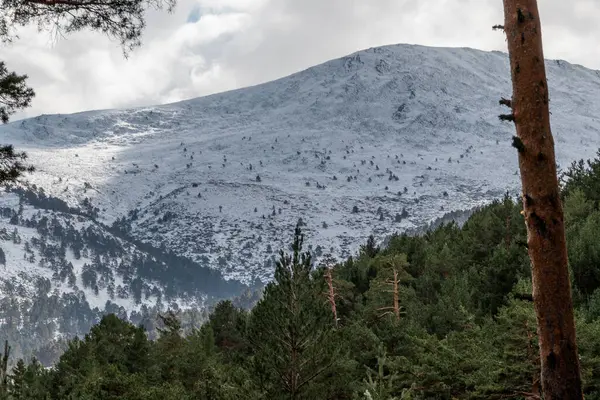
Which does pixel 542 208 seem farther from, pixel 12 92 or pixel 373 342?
pixel 373 342

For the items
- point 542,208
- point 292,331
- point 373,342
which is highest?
point 542,208

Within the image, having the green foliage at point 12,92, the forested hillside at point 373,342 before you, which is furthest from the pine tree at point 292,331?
the green foliage at point 12,92

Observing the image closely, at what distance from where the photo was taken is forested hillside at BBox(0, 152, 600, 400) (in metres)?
13.1

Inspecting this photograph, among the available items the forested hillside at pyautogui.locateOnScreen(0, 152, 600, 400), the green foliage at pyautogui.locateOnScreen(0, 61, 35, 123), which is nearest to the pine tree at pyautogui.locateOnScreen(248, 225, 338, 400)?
the forested hillside at pyautogui.locateOnScreen(0, 152, 600, 400)

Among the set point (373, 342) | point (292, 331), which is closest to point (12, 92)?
point (292, 331)

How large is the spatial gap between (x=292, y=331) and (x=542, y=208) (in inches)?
413

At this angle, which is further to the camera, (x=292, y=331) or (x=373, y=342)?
(x=373, y=342)

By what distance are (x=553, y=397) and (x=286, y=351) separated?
10505 mm

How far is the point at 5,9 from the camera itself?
10141mm

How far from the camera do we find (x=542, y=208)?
18.9 feet

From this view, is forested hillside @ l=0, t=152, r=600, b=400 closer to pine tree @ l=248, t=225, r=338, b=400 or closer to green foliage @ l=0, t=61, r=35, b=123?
pine tree @ l=248, t=225, r=338, b=400

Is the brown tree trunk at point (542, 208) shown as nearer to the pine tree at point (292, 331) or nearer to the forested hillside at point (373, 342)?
the forested hillside at point (373, 342)

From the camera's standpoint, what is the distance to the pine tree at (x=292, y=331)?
15297mm

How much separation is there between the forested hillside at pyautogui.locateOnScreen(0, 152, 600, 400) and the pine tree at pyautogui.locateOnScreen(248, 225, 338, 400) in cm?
3
